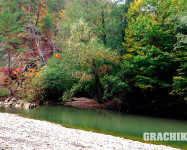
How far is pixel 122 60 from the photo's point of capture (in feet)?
59.7

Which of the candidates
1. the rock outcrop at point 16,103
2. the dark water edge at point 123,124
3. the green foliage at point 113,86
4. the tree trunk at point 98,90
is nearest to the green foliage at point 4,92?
the rock outcrop at point 16,103

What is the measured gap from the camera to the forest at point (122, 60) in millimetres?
14344

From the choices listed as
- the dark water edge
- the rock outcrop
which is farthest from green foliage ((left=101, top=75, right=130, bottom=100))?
the rock outcrop

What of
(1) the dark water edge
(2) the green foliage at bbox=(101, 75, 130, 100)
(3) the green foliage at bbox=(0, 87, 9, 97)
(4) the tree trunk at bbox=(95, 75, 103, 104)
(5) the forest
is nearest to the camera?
(1) the dark water edge

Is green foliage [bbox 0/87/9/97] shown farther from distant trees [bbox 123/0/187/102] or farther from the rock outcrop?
distant trees [bbox 123/0/187/102]

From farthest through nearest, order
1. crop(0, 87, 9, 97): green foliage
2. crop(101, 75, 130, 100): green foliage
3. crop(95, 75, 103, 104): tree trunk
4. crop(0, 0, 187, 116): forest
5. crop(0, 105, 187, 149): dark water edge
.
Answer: crop(0, 87, 9, 97): green foliage
crop(95, 75, 103, 104): tree trunk
crop(101, 75, 130, 100): green foliage
crop(0, 0, 187, 116): forest
crop(0, 105, 187, 149): dark water edge

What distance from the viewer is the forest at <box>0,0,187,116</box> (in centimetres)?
1434

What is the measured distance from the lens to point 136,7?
61.6ft

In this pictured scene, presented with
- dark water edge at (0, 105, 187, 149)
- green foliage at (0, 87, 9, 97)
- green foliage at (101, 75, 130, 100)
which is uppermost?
green foliage at (101, 75, 130, 100)

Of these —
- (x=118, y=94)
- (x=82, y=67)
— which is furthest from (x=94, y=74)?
(x=118, y=94)

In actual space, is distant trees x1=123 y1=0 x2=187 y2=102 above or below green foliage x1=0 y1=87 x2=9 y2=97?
above

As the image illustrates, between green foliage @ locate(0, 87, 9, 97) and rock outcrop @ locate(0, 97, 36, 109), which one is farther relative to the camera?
green foliage @ locate(0, 87, 9, 97)

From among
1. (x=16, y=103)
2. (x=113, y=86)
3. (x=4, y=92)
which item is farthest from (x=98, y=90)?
(x=4, y=92)

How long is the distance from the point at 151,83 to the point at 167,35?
4.04m
